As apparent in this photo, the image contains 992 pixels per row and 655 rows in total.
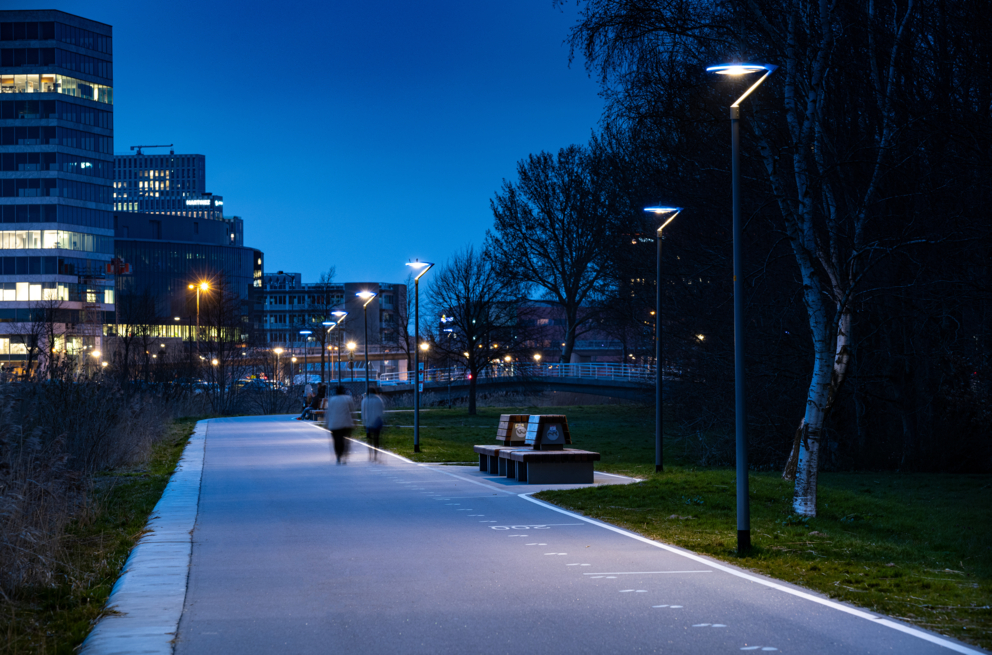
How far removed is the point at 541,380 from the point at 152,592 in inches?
2452

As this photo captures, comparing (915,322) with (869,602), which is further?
(915,322)

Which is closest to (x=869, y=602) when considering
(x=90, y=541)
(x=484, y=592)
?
(x=484, y=592)

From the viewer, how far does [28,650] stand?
6809 mm

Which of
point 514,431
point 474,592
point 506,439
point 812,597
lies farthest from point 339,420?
point 812,597

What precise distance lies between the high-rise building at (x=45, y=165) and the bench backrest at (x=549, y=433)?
330 feet

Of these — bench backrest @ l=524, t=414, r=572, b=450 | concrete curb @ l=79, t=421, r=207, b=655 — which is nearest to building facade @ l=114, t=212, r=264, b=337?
bench backrest @ l=524, t=414, r=572, b=450

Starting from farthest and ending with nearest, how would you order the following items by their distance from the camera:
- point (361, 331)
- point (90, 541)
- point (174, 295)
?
point (174, 295) → point (361, 331) → point (90, 541)

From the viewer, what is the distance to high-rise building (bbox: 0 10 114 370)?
11244 cm

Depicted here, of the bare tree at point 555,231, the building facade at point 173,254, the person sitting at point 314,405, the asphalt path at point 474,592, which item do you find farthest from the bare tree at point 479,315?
the building facade at point 173,254

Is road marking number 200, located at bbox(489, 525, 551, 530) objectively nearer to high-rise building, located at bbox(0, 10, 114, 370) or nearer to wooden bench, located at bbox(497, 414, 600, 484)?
wooden bench, located at bbox(497, 414, 600, 484)

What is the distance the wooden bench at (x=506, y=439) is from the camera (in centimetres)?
2095

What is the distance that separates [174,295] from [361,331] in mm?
39265

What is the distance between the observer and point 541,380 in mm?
70562

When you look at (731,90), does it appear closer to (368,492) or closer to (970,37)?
(970,37)
